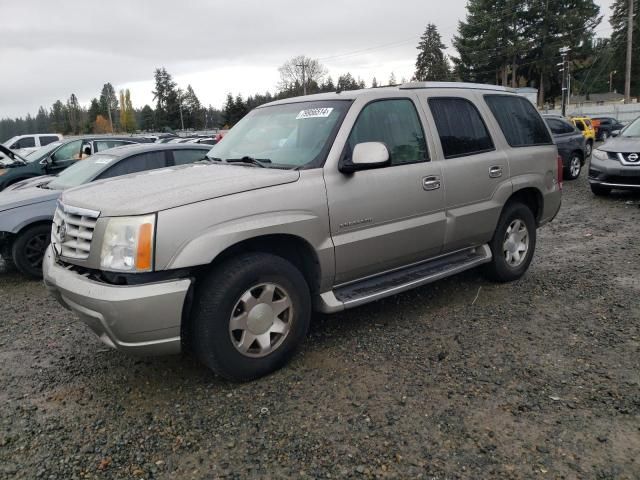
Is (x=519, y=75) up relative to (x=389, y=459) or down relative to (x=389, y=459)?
up

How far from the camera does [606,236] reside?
7.23 meters

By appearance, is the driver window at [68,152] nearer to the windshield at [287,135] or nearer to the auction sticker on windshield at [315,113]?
the windshield at [287,135]

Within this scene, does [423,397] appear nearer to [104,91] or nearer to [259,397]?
[259,397]

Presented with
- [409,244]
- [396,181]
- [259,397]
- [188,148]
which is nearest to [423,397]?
[259,397]

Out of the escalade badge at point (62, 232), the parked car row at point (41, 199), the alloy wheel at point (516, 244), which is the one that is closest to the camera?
the escalade badge at point (62, 232)

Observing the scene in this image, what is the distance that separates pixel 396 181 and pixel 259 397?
1885 mm

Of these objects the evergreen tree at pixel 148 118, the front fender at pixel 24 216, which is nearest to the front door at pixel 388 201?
the front fender at pixel 24 216

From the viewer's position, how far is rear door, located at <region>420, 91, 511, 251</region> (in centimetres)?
434

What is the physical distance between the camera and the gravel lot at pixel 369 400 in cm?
259

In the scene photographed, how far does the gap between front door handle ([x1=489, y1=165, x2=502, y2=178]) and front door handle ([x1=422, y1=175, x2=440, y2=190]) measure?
789 mm

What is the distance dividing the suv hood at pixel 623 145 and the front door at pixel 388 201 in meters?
7.31

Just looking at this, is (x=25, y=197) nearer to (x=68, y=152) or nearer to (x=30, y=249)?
(x=30, y=249)

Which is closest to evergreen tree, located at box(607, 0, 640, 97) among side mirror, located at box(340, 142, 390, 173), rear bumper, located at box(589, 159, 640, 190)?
rear bumper, located at box(589, 159, 640, 190)

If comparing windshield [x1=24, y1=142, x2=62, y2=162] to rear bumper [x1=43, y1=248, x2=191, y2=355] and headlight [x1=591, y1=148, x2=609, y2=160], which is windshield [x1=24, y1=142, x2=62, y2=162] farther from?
headlight [x1=591, y1=148, x2=609, y2=160]
